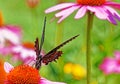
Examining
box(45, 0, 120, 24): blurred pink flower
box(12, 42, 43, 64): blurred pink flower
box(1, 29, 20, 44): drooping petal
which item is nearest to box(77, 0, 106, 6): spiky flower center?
box(45, 0, 120, 24): blurred pink flower

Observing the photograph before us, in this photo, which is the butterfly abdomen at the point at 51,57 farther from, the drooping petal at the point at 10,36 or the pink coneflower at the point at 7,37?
the drooping petal at the point at 10,36

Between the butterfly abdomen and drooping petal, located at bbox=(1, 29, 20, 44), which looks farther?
drooping petal, located at bbox=(1, 29, 20, 44)

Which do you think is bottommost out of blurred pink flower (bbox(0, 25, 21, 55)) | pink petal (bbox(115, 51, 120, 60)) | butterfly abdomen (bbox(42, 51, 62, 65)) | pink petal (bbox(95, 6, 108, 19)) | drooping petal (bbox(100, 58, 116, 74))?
butterfly abdomen (bbox(42, 51, 62, 65))

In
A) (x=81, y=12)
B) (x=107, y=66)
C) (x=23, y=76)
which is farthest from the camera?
(x=107, y=66)

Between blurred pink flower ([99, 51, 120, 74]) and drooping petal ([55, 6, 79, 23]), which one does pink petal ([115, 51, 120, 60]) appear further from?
drooping petal ([55, 6, 79, 23])

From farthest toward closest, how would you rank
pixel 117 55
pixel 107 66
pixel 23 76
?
1. pixel 117 55
2. pixel 107 66
3. pixel 23 76

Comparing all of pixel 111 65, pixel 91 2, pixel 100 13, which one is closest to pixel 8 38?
pixel 111 65

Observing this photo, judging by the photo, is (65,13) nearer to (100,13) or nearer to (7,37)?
(100,13)

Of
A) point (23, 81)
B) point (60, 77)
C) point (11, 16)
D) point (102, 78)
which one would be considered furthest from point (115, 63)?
point (11, 16)
